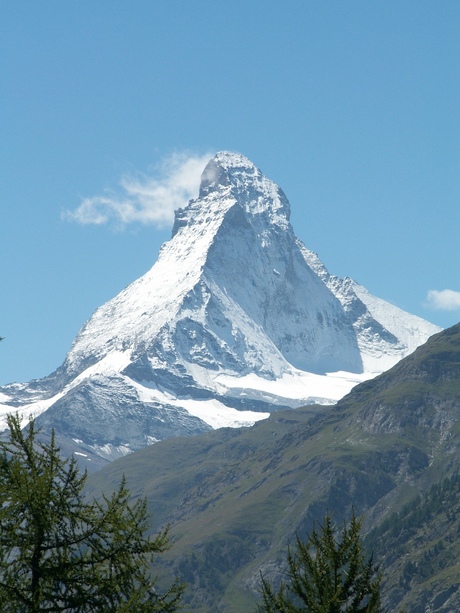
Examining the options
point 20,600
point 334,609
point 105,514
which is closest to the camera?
point 20,600

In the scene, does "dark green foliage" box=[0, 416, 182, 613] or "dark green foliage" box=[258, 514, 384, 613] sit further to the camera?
"dark green foliage" box=[258, 514, 384, 613]

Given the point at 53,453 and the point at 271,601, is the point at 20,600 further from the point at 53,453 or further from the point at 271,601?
the point at 271,601

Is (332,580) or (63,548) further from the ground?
(63,548)

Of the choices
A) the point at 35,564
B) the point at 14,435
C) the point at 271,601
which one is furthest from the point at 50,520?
the point at 271,601

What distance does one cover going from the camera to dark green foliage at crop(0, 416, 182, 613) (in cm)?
2434

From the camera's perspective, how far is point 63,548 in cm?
2494

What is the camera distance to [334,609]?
2841cm

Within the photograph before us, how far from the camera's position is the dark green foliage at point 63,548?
24344 millimetres

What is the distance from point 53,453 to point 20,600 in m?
3.71

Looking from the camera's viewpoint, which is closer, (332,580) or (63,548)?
(63,548)

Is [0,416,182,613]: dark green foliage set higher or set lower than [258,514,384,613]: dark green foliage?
higher

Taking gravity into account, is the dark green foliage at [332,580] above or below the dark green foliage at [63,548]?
below

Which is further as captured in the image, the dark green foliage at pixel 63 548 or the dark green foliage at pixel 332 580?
the dark green foliage at pixel 332 580

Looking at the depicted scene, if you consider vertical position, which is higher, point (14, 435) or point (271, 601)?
point (14, 435)
